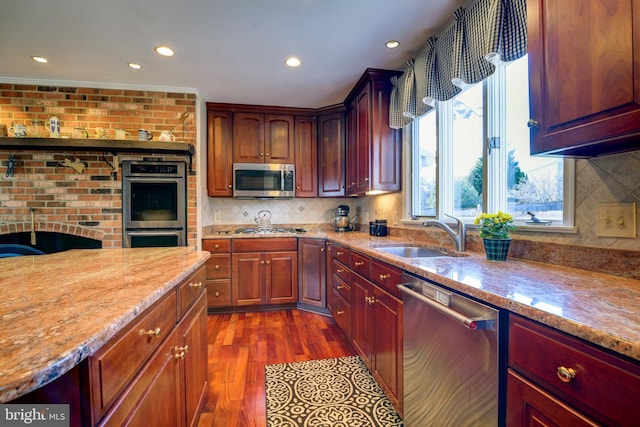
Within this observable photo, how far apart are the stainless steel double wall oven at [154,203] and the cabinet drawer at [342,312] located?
1.72m

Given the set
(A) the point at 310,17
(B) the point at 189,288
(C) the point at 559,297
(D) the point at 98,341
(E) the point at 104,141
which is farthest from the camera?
(E) the point at 104,141

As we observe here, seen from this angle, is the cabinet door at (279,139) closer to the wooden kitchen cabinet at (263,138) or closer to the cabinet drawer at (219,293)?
the wooden kitchen cabinet at (263,138)

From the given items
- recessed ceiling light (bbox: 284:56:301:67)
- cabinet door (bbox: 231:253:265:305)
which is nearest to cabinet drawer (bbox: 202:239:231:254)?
cabinet door (bbox: 231:253:265:305)

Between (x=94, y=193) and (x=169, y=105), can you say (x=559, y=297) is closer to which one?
(x=169, y=105)

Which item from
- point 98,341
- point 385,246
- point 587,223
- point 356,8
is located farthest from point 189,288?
point 356,8

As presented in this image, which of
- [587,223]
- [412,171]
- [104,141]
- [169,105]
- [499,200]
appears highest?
[169,105]

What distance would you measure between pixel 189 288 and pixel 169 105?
8.03ft

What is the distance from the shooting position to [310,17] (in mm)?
1815

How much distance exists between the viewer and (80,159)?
2812 mm

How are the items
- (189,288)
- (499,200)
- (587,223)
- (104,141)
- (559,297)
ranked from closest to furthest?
(559,297), (587,223), (189,288), (499,200), (104,141)

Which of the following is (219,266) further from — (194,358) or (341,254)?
(194,358)

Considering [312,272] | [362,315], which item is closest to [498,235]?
[362,315]

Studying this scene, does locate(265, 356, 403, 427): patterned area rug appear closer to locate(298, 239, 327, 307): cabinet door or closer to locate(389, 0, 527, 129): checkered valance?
locate(298, 239, 327, 307): cabinet door

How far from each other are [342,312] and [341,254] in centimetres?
50
